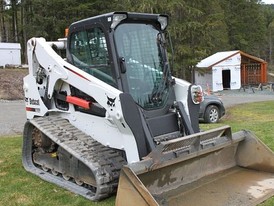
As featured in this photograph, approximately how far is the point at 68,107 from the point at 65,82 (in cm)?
40

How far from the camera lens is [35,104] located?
677 centimetres

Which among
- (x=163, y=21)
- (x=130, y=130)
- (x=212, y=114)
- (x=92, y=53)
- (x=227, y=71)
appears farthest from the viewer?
(x=227, y=71)

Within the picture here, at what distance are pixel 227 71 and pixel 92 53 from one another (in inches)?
1319

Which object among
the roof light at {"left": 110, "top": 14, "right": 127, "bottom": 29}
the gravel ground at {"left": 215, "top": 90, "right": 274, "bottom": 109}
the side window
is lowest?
the gravel ground at {"left": 215, "top": 90, "right": 274, "bottom": 109}

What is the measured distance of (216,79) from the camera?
1423 inches

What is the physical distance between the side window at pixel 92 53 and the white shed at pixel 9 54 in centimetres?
2964

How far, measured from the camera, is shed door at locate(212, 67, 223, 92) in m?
35.9

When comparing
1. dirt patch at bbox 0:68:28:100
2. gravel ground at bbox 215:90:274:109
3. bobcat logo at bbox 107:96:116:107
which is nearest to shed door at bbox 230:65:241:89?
gravel ground at bbox 215:90:274:109

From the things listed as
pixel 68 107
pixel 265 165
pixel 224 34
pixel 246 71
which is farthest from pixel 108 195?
pixel 224 34

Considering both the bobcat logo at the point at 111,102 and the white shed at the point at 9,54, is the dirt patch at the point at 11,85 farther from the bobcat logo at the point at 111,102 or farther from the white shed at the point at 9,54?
the bobcat logo at the point at 111,102

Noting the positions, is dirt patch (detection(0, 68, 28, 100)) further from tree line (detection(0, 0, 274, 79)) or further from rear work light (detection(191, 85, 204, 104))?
rear work light (detection(191, 85, 204, 104))

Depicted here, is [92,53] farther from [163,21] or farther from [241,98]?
[241,98]

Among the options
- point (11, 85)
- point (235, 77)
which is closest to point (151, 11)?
point (11, 85)

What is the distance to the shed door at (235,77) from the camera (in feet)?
122
